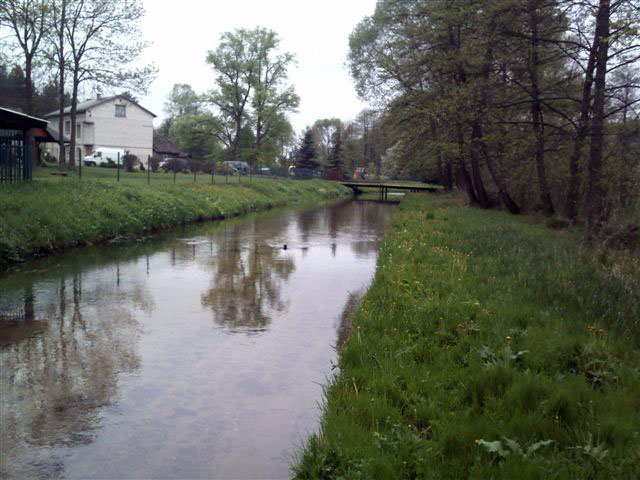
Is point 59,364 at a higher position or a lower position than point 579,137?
lower

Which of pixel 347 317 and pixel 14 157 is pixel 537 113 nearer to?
pixel 347 317

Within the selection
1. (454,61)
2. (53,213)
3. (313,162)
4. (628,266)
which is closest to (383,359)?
(628,266)

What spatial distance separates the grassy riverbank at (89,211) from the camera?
571 inches

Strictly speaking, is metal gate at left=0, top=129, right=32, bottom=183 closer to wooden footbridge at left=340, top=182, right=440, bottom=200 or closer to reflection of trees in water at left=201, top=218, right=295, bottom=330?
reflection of trees in water at left=201, top=218, right=295, bottom=330

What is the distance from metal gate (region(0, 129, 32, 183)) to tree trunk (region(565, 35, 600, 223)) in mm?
17379

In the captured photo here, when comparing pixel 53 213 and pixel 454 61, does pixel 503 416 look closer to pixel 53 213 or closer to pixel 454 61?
pixel 53 213

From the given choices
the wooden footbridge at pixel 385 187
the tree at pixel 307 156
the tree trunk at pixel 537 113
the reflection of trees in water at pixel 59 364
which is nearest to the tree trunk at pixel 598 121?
the tree trunk at pixel 537 113

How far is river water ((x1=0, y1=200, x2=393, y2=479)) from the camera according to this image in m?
5.07

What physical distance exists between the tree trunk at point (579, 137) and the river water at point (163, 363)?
8399mm

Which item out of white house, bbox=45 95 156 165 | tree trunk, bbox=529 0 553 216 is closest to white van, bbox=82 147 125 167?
white house, bbox=45 95 156 165

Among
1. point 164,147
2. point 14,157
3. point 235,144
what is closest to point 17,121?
point 14,157

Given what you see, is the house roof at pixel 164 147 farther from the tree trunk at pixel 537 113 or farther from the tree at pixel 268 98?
the tree trunk at pixel 537 113

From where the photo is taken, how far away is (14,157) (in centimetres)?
1880

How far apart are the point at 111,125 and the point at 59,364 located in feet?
189
